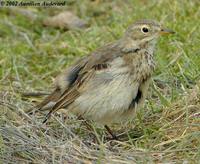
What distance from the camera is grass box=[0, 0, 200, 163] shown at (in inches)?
242

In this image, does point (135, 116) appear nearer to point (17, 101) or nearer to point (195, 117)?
point (195, 117)

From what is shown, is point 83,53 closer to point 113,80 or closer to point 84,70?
point 84,70

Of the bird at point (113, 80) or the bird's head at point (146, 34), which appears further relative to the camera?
the bird's head at point (146, 34)

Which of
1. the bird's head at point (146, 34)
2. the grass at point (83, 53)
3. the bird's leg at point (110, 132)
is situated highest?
the bird's head at point (146, 34)

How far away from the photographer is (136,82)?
6570mm

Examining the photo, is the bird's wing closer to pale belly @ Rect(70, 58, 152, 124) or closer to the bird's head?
pale belly @ Rect(70, 58, 152, 124)

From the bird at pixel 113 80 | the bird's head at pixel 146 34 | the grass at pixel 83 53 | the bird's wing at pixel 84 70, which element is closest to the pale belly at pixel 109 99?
the bird at pixel 113 80

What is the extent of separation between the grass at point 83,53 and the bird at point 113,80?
251 mm

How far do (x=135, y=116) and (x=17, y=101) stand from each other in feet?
4.36

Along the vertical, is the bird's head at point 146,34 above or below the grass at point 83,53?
above

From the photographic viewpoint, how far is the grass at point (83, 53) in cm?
616

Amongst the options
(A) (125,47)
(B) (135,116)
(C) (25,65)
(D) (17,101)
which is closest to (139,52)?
(A) (125,47)

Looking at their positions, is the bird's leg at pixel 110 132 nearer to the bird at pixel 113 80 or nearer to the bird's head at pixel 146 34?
the bird at pixel 113 80

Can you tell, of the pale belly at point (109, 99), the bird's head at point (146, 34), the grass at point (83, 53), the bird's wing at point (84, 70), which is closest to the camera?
the grass at point (83, 53)
